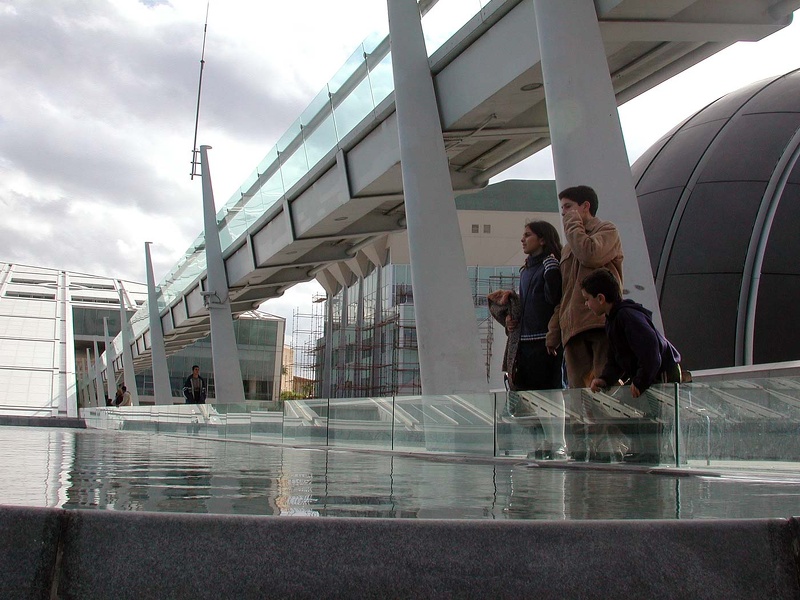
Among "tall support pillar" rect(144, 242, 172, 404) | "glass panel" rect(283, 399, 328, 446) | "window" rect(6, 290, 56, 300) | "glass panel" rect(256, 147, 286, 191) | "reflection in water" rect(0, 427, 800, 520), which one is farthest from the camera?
"window" rect(6, 290, 56, 300)

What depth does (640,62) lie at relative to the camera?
10.7 meters

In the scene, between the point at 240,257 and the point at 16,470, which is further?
the point at 240,257

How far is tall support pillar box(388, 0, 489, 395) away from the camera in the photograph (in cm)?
1091

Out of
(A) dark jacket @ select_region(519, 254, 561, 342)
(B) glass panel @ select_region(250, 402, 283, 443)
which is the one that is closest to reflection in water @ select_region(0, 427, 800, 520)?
(A) dark jacket @ select_region(519, 254, 561, 342)

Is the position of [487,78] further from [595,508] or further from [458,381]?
[595,508]

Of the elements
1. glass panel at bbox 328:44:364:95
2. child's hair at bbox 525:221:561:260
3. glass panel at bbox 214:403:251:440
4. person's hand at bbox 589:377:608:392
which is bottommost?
glass panel at bbox 214:403:251:440

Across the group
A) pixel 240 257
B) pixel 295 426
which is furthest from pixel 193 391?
pixel 295 426

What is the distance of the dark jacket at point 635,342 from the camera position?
5363 millimetres

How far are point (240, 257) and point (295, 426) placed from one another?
430 inches

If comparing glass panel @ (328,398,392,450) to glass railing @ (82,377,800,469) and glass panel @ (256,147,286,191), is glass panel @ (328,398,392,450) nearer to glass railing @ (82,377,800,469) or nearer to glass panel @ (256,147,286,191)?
glass railing @ (82,377,800,469)

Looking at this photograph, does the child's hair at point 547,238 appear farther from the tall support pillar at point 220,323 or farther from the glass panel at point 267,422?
the tall support pillar at point 220,323

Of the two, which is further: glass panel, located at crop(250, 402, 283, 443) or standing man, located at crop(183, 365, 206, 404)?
standing man, located at crop(183, 365, 206, 404)

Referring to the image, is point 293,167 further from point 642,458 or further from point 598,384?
point 642,458

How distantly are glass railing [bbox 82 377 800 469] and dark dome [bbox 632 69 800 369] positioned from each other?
651 centimetres
